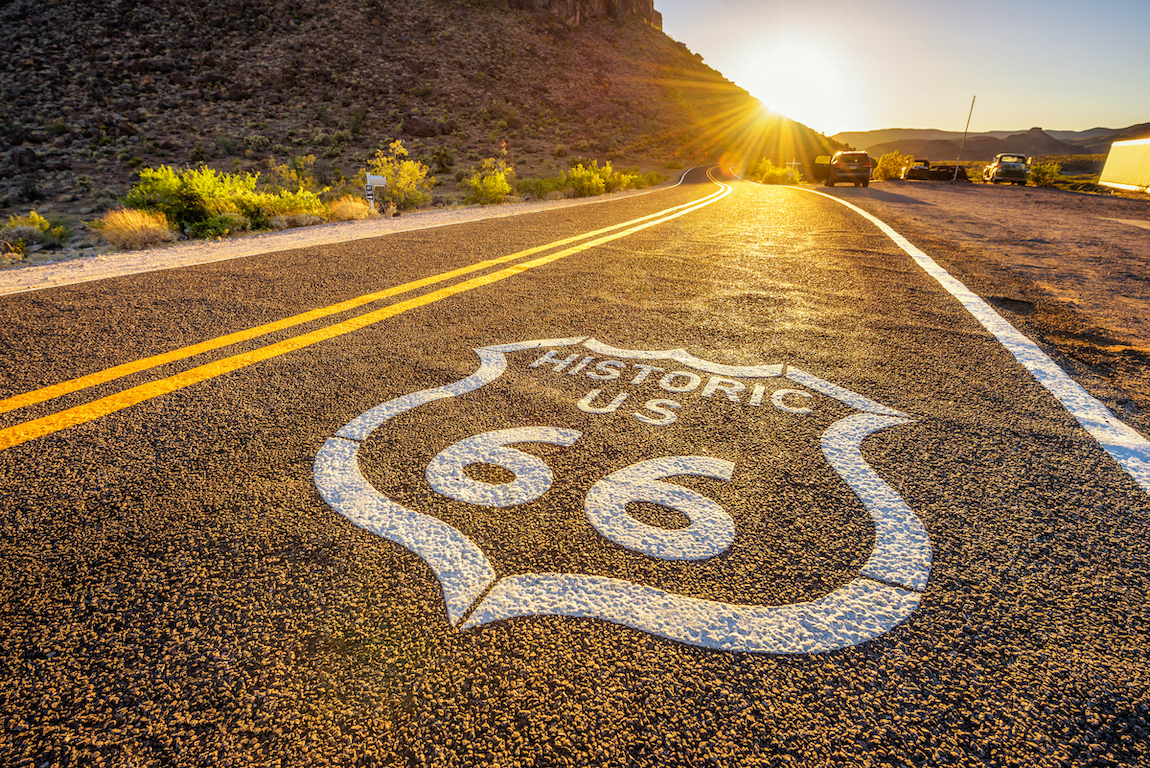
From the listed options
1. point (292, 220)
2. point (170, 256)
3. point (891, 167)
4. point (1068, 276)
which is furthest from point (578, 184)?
point (891, 167)

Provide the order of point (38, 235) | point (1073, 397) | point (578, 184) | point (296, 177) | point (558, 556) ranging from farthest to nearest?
1. point (578, 184)
2. point (296, 177)
3. point (38, 235)
4. point (1073, 397)
5. point (558, 556)

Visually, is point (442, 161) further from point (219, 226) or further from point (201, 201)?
point (219, 226)

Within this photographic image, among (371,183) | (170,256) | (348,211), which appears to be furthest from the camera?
(371,183)

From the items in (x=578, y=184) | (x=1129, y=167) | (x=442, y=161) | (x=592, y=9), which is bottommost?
(x=578, y=184)

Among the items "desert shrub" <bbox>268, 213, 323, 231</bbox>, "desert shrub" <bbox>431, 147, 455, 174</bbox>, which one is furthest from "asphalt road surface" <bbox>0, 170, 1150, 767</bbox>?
"desert shrub" <bbox>431, 147, 455, 174</bbox>

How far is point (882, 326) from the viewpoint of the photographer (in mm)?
3508

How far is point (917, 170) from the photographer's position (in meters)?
32.2

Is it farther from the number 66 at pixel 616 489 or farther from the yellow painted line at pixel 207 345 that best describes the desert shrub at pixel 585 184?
the number 66 at pixel 616 489

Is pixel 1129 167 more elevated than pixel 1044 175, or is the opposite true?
pixel 1129 167

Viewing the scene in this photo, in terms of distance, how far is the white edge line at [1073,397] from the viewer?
1902 millimetres

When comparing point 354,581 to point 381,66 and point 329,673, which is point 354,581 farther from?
point 381,66

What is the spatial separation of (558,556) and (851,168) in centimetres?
2671

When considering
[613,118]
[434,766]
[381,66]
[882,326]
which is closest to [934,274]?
[882,326]

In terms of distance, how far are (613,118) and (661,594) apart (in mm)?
57591
